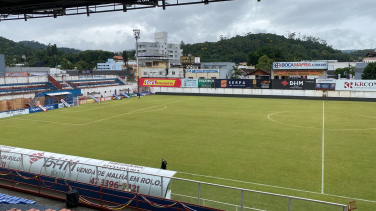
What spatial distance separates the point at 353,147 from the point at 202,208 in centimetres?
1503

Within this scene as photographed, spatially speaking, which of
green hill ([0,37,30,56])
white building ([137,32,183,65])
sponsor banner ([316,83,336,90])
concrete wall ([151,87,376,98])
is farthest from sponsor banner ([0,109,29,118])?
green hill ([0,37,30,56])

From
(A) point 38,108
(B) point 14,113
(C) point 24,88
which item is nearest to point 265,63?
(C) point 24,88

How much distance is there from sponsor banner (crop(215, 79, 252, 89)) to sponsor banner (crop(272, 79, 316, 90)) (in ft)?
16.4

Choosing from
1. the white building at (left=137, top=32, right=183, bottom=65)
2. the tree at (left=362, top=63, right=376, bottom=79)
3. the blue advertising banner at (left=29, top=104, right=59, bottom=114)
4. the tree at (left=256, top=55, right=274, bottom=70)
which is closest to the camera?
the blue advertising banner at (left=29, top=104, right=59, bottom=114)

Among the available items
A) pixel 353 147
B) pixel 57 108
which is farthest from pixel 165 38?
pixel 353 147

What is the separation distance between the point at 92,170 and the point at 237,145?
11.7 metres

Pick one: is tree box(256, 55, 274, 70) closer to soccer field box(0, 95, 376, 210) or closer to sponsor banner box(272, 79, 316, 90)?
sponsor banner box(272, 79, 316, 90)

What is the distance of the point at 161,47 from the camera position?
172125 millimetres

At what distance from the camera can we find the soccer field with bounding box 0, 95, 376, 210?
13531 mm

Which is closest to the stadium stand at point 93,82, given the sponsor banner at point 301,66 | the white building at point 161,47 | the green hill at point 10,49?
the sponsor banner at point 301,66

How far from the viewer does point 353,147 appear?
20578 millimetres

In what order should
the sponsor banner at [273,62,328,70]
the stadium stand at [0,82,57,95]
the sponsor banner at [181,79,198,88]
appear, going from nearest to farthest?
the stadium stand at [0,82,57,95]
the sponsor banner at [273,62,328,70]
the sponsor banner at [181,79,198,88]

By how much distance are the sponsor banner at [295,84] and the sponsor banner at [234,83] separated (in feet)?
16.4

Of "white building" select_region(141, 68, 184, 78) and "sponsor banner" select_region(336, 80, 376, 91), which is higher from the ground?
"white building" select_region(141, 68, 184, 78)
